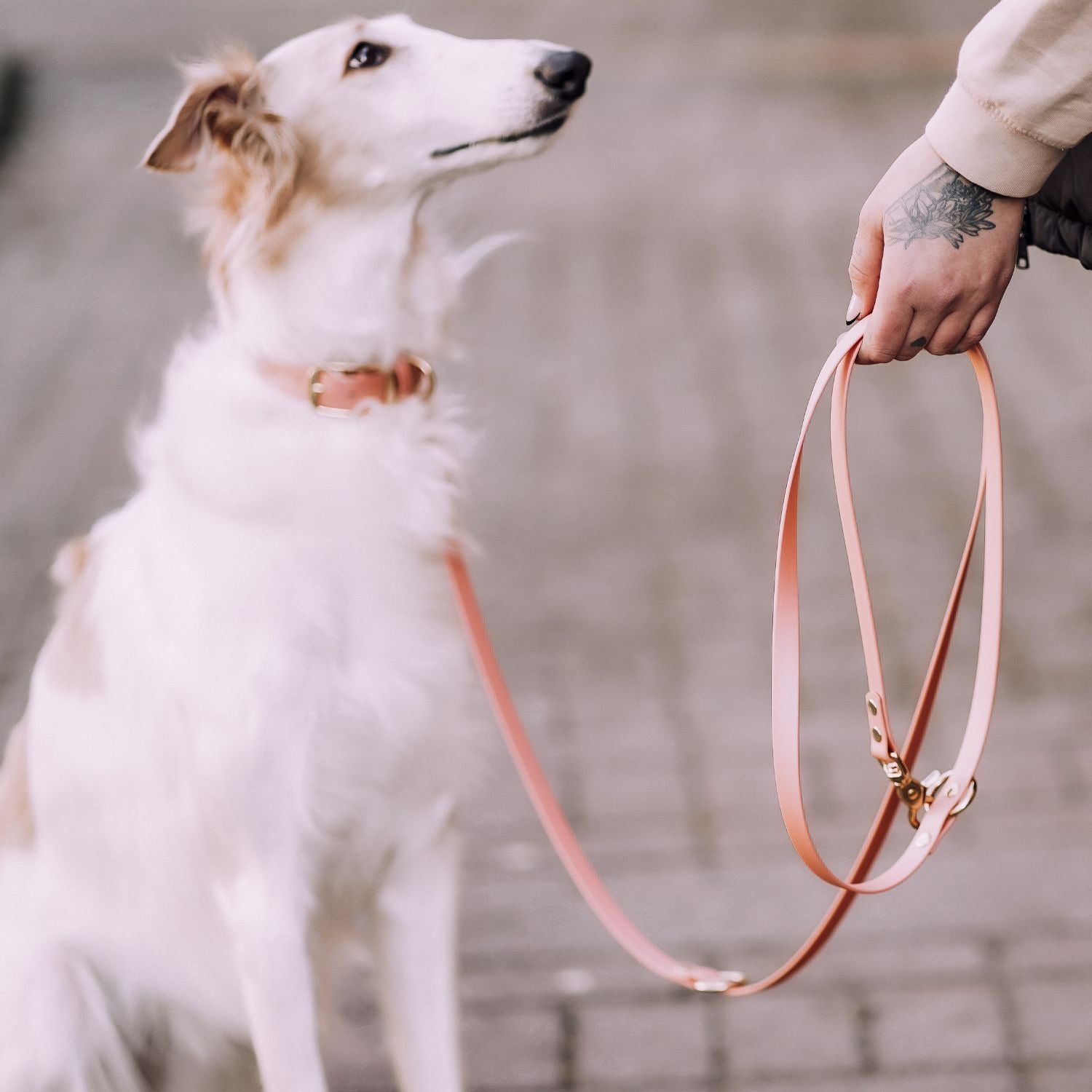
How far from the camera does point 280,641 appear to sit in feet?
6.76

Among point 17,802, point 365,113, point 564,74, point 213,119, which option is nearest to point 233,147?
point 213,119

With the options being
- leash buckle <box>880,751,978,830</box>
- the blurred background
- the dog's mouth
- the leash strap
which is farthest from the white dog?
leash buckle <box>880,751,978,830</box>

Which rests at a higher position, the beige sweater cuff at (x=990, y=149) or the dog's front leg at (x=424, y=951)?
the beige sweater cuff at (x=990, y=149)

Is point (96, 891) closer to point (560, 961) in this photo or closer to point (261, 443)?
point (261, 443)

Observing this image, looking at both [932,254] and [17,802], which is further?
[17,802]

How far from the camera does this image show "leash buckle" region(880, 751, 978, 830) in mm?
1684

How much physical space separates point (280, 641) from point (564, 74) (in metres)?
0.97

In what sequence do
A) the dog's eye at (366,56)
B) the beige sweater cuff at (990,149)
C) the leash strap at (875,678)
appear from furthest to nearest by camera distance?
the dog's eye at (366,56) < the leash strap at (875,678) < the beige sweater cuff at (990,149)

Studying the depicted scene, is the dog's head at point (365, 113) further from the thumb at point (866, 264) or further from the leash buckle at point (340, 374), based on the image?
the thumb at point (866, 264)

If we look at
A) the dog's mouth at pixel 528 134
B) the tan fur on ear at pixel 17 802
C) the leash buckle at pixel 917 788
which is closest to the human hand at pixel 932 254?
the leash buckle at pixel 917 788

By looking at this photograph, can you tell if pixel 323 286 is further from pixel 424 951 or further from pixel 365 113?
pixel 424 951

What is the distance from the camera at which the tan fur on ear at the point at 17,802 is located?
234 cm

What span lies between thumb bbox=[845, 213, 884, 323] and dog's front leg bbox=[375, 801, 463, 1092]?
1.03 meters

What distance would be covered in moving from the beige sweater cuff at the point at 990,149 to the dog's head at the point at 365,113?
2.45 feet
